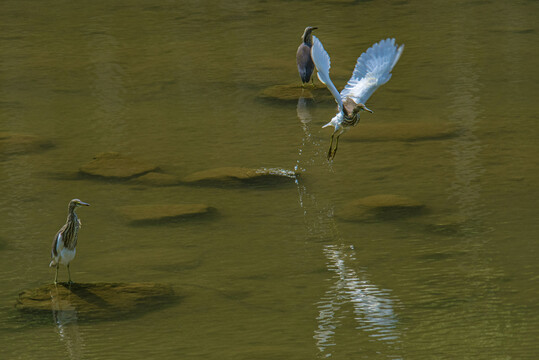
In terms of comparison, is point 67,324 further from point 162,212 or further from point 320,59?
point 320,59

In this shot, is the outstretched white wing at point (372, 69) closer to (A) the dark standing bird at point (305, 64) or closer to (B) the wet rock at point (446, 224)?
(B) the wet rock at point (446, 224)

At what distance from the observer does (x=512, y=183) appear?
8.55m

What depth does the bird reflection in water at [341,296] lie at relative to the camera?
5.89 meters

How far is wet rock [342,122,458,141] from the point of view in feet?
32.6

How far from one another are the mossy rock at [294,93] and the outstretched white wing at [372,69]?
4.30 m

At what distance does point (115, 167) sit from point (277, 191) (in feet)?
5.05

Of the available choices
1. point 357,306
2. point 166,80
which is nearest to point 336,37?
point 166,80

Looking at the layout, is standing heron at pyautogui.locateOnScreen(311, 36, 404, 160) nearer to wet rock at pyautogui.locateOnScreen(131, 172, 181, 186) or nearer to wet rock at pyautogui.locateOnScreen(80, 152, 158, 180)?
wet rock at pyautogui.locateOnScreen(131, 172, 181, 186)

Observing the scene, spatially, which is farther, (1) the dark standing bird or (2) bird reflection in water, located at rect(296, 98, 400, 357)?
(1) the dark standing bird

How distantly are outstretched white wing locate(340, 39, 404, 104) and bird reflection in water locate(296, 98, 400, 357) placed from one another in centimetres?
106

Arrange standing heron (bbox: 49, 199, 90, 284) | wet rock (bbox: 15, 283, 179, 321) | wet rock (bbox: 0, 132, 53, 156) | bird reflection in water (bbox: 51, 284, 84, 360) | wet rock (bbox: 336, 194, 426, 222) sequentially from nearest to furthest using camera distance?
bird reflection in water (bbox: 51, 284, 84, 360) → wet rock (bbox: 15, 283, 179, 321) → standing heron (bbox: 49, 199, 90, 284) → wet rock (bbox: 336, 194, 426, 222) → wet rock (bbox: 0, 132, 53, 156)

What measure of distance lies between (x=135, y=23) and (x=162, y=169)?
23.0ft

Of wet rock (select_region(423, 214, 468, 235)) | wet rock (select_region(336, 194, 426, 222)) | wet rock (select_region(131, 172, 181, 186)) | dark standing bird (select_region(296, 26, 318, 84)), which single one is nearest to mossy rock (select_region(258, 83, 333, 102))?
dark standing bird (select_region(296, 26, 318, 84))

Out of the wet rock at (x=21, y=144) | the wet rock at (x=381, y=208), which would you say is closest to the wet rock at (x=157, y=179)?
the wet rock at (x=21, y=144)
